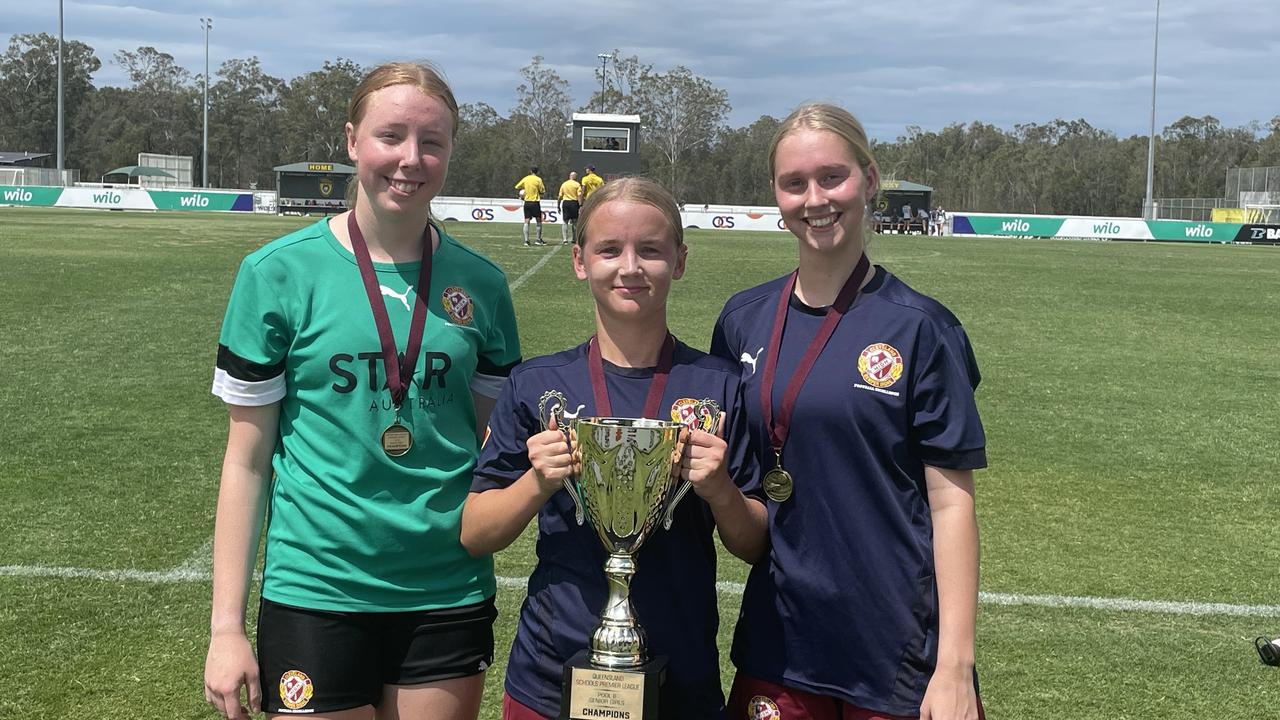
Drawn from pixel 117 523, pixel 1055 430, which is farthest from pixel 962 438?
pixel 1055 430

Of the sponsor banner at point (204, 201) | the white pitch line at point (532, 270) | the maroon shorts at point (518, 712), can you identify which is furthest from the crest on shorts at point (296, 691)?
the sponsor banner at point (204, 201)

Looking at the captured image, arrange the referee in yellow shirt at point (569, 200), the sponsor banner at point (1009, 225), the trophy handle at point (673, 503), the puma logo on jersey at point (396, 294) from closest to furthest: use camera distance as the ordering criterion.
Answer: the trophy handle at point (673, 503), the puma logo on jersey at point (396, 294), the referee in yellow shirt at point (569, 200), the sponsor banner at point (1009, 225)

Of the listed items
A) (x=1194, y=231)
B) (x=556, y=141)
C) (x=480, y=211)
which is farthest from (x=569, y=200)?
(x=556, y=141)

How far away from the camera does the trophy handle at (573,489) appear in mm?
2031

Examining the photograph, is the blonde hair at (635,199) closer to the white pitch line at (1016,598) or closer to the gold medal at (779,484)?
the gold medal at (779,484)

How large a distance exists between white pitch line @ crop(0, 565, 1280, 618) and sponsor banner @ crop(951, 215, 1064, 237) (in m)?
43.5

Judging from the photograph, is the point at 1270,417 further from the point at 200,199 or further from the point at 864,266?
the point at 200,199

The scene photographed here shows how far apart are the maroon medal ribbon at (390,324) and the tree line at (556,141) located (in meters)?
69.6

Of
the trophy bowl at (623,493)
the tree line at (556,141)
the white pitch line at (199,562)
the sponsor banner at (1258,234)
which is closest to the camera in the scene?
the trophy bowl at (623,493)

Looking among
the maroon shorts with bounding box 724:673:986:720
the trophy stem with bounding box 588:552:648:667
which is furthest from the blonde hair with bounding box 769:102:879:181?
the maroon shorts with bounding box 724:673:986:720

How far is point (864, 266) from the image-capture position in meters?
2.30

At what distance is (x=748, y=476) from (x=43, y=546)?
4.18 metres

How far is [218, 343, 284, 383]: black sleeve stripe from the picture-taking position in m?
2.26

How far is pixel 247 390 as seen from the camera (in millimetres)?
2273
